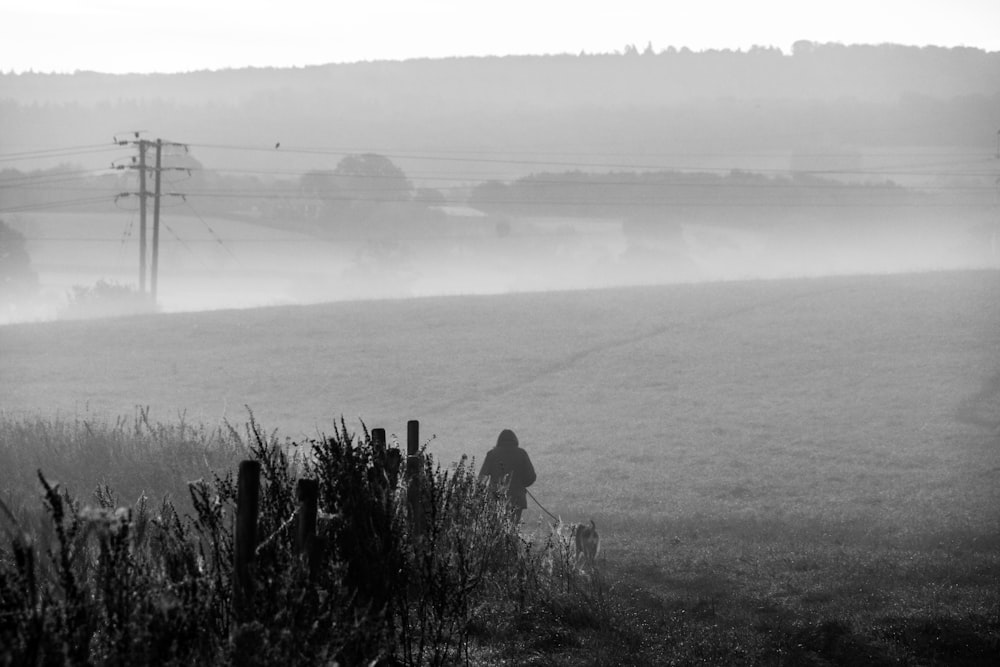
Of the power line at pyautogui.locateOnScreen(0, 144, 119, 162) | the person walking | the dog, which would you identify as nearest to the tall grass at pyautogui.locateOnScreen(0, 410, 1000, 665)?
the dog

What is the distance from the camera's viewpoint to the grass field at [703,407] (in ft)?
34.3

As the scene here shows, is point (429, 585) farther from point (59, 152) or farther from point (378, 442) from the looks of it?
point (59, 152)

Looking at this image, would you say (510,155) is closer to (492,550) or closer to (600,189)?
(600,189)

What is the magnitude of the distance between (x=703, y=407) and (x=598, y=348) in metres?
Answer: 9.26

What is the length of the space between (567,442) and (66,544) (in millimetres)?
20210

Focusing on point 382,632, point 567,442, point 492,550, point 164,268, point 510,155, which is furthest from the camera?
point 510,155

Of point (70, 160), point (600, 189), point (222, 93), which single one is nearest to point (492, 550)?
point (600, 189)

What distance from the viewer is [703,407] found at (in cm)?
2752

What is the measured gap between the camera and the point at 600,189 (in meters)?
112

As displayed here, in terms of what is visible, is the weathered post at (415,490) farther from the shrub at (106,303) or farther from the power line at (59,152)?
the power line at (59,152)

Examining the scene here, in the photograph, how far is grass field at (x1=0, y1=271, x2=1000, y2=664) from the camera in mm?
10469

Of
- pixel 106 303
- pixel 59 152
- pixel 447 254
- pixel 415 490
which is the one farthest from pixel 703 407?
pixel 59 152

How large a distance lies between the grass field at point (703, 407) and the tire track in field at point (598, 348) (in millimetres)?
115

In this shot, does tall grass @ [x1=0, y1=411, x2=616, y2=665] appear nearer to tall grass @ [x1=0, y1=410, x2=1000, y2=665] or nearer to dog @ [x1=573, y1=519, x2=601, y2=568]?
tall grass @ [x1=0, y1=410, x2=1000, y2=665]
